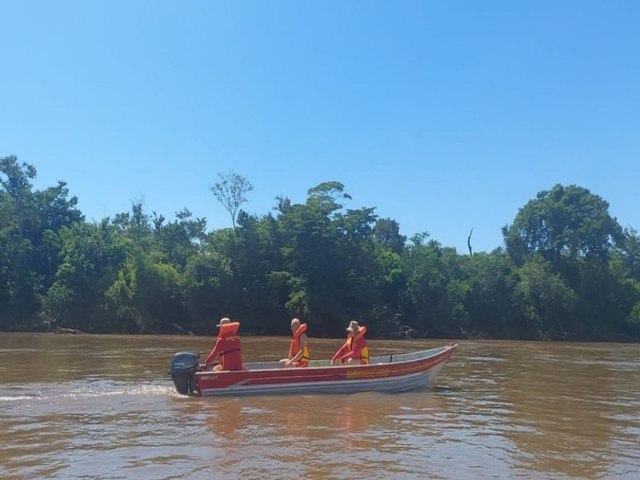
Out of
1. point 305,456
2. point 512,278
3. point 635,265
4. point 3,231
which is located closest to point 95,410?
point 305,456

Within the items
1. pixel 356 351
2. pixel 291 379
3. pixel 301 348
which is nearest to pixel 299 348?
pixel 301 348

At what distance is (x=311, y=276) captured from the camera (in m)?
46.5

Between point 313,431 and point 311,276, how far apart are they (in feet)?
119

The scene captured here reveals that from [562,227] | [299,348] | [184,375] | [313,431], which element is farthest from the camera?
[562,227]

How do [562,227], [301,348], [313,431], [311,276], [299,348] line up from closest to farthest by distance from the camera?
1. [313,431]
2. [301,348]
3. [299,348]
4. [311,276]
5. [562,227]

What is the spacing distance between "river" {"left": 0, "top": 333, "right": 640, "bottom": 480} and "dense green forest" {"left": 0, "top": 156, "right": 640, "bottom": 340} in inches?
1122

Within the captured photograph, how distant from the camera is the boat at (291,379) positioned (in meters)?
13.4

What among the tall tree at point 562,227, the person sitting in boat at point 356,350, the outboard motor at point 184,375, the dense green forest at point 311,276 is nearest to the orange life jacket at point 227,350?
the outboard motor at point 184,375

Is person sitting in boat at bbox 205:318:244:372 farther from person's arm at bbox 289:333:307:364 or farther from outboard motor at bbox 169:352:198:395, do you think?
person's arm at bbox 289:333:307:364

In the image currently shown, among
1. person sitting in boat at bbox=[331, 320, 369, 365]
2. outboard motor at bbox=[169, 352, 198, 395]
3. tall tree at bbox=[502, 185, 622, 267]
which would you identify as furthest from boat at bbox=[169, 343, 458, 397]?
tall tree at bbox=[502, 185, 622, 267]

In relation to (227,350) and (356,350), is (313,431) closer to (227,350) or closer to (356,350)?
(227,350)

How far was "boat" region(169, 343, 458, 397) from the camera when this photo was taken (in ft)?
44.0

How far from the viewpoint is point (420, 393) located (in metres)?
14.8

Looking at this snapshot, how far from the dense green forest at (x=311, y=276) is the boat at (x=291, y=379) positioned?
99.7ft
